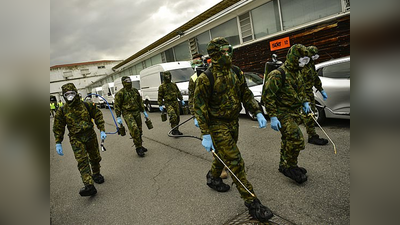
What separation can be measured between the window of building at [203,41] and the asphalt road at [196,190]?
1139 cm

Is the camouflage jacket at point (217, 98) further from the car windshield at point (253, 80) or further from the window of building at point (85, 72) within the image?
the window of building at point (85, 72)

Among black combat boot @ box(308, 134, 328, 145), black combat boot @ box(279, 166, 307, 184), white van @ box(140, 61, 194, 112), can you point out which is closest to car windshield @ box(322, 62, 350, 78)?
black combat boot @ box(308, 134, 328, 145)

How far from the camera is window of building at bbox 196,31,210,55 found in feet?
51.3

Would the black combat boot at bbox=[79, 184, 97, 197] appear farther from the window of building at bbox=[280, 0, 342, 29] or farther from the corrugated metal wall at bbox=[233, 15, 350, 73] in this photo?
the window of building at bbox=[280, 0, 342, 29]

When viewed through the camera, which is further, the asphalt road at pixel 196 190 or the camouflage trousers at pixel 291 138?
the camouflage trousers at pixel 291 138

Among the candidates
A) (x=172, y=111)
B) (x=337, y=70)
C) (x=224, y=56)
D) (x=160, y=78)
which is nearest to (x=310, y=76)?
(x=337, y=70)

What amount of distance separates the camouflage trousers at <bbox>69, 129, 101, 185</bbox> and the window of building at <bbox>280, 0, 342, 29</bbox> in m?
10.2

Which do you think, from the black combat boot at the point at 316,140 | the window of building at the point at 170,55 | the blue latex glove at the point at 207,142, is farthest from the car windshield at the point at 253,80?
the window of building at the point at 170,55

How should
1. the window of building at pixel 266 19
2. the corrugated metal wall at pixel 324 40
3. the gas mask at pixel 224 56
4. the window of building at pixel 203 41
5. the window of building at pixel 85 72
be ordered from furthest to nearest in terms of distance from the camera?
the window of building at pixel 85 72 < the window of building at pixel 203 41 < the window of building at pixel 266 19 < the corrugated metal wall at pixel 324 40 < the gas mask at pixel 224 56

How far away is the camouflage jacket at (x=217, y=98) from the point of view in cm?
276
